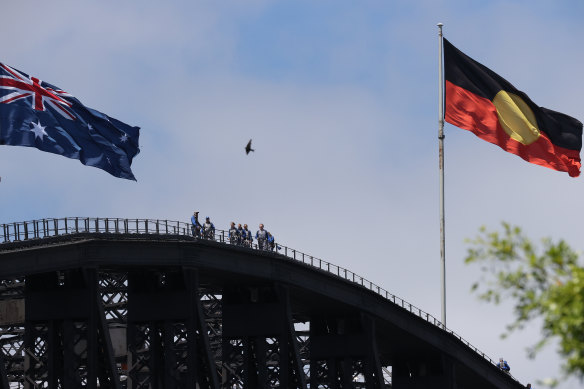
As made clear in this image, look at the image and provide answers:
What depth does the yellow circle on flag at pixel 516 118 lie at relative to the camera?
228 feet

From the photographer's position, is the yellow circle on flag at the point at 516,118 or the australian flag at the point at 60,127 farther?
the yellow circle on flag at the point at 516,118

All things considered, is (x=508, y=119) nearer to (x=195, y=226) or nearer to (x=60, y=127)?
(x=195, y=226)

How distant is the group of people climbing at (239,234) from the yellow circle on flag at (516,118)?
42.3 feet

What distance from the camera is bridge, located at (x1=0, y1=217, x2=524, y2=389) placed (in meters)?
58.9

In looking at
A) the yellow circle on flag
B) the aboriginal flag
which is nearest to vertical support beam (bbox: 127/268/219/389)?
the aboriginal flag

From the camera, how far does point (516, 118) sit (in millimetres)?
69938

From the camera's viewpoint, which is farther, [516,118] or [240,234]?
[516,118]

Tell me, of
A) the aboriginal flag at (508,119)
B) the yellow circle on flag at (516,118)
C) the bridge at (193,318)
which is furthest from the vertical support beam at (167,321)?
the yellow circle on flag at (516,118)

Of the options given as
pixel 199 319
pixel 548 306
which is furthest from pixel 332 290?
pixel 548 306

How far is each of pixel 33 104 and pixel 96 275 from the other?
28.2ft

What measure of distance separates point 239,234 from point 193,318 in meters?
4.79

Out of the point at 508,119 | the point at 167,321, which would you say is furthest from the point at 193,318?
the point at 508,119

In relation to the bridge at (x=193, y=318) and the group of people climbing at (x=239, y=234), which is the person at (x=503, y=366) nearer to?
the bridge at (x=193, y=318)

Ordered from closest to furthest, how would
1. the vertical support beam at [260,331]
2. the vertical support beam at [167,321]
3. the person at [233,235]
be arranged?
the vertical support beam at [167,321] < the person at [233,235] < the vertical support beam at [260,331]
